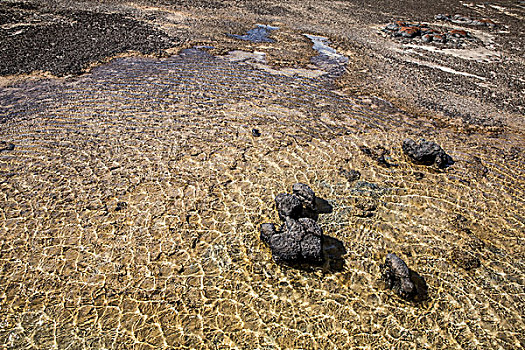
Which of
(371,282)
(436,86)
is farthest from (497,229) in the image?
(436,86)

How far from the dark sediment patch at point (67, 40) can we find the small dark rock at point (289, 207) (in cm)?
979

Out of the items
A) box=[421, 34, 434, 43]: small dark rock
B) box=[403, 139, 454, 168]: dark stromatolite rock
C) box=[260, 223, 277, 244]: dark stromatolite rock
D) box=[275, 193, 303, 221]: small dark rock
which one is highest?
box=[421, 34, 434, 43]: small dark rock

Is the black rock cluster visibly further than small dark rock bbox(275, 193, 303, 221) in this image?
No

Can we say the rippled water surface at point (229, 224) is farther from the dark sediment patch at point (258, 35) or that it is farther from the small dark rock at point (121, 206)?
the dark sediment patch at point (258, 35)

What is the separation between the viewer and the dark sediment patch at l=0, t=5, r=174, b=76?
38.5ft

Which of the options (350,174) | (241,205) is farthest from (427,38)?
(241,205)

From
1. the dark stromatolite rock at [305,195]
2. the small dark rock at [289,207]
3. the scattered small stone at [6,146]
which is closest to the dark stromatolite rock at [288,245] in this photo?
the small dark rock at [289,207]

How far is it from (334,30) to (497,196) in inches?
551

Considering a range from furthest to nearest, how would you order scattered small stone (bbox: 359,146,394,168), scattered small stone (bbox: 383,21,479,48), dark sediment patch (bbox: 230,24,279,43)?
scattered small stone (bbox: 383,21,479,48) < dark sediment patch (bbox: 230,24,279,43) < scattered small stone (bbox: 359,146,394,168)

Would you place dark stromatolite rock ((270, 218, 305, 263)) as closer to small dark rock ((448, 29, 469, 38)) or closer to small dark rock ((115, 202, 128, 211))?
small dark rock ((115, 202, 128, 211))

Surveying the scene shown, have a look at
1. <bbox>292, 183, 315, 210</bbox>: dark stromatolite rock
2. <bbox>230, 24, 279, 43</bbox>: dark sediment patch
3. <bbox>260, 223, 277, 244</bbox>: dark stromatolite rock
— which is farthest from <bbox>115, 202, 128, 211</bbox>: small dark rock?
<bbox>230, 24, 279, 43</bbox>: dark sediment patch

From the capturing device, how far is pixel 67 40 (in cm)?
1368

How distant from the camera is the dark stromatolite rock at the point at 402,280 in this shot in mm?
5102

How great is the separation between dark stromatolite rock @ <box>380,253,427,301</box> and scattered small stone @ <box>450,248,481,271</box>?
0.89m
